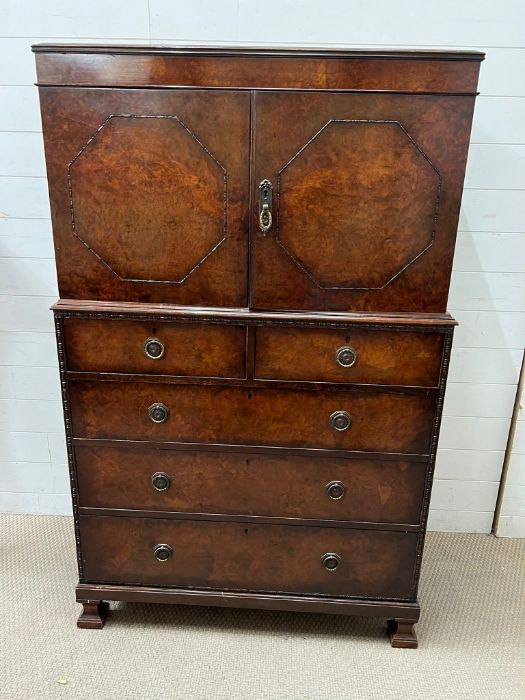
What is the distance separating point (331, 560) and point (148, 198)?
1280mm

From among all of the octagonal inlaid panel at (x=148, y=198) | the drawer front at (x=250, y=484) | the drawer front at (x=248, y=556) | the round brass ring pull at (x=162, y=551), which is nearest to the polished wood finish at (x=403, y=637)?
the drawer front at (x=248, y=556)

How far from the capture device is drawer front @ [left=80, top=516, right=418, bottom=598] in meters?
1.91

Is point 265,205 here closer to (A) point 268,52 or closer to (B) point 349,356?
(A) point 268,52

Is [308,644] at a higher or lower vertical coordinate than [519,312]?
lower

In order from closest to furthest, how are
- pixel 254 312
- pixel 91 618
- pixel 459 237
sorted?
pixel 254 312 < pixel 91 618 < pixel 459 237

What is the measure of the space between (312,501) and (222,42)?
1.61 m

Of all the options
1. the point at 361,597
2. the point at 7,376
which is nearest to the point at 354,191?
the point at 361,597

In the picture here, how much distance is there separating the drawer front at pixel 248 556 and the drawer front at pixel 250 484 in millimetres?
64

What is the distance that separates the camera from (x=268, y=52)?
4.84ft

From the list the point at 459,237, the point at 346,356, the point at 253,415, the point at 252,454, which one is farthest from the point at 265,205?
the point at 459,237

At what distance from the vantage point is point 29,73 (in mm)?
2094

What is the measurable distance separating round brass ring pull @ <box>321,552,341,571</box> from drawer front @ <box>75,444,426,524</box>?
0.14 meters

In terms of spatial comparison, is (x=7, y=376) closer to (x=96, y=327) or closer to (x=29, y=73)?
(x=96, y=327)

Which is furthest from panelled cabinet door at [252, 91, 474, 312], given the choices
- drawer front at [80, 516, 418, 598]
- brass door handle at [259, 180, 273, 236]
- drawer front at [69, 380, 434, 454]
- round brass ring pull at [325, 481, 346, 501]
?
drawer front at [80, 516, 418, 598]
